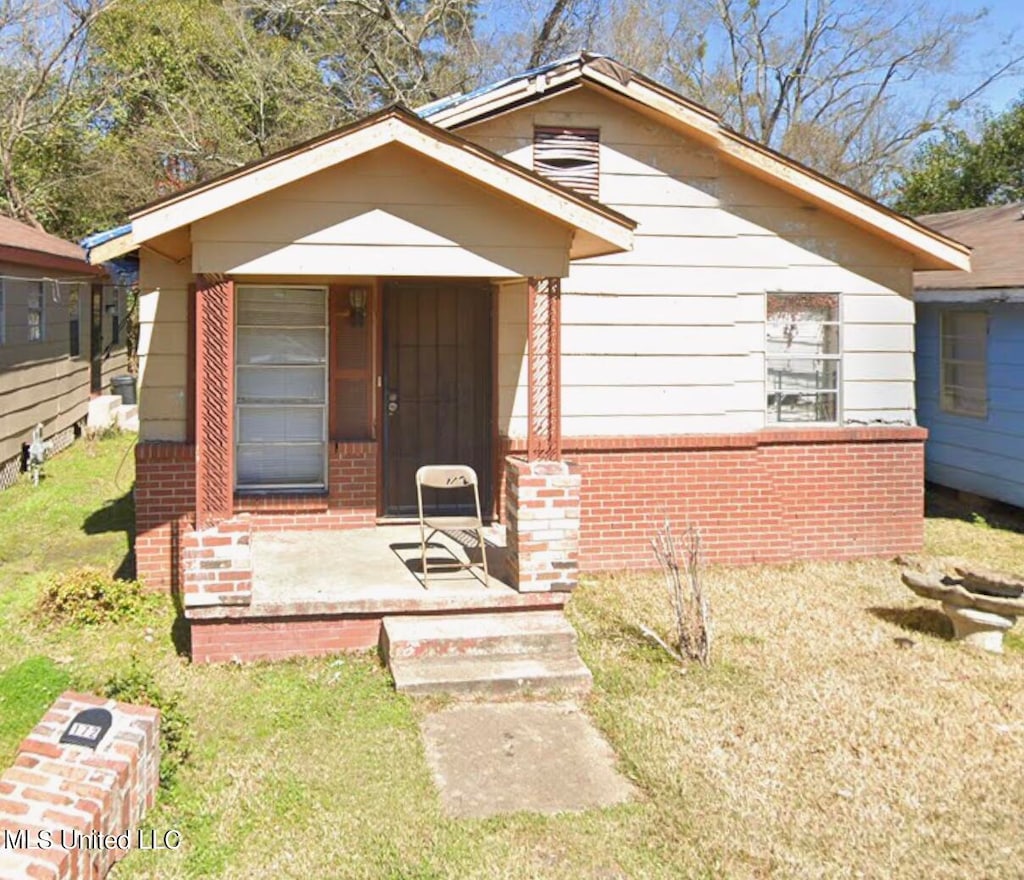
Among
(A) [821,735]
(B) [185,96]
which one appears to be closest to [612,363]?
(A) [821,735]

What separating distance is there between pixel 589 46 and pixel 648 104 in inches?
671

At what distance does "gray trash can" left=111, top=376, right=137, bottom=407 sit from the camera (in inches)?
803

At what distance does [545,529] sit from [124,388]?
52.9 ft

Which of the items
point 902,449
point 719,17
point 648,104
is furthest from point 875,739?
point 719,17

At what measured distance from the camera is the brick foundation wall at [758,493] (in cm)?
890

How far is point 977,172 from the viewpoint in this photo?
69.0 ft

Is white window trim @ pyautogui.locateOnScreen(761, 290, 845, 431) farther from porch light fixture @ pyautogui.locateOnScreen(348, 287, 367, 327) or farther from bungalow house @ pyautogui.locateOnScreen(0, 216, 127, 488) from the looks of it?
bungalow house @ pyautogui.locateOnScreen(0, 216, 127, 488)

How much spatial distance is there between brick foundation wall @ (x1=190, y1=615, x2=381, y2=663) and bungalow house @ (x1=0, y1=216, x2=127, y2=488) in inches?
309

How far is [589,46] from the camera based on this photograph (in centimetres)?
2425

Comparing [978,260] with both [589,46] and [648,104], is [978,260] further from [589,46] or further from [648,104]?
[589,46]

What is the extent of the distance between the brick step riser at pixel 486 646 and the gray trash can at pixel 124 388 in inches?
627

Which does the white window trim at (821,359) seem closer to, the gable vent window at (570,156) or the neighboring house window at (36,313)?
the gable vent window at (570,156)

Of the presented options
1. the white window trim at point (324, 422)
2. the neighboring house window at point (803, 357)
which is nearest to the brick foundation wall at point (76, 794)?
the white window trim at point (324, 422)

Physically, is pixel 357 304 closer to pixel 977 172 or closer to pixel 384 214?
pixel 384 214
